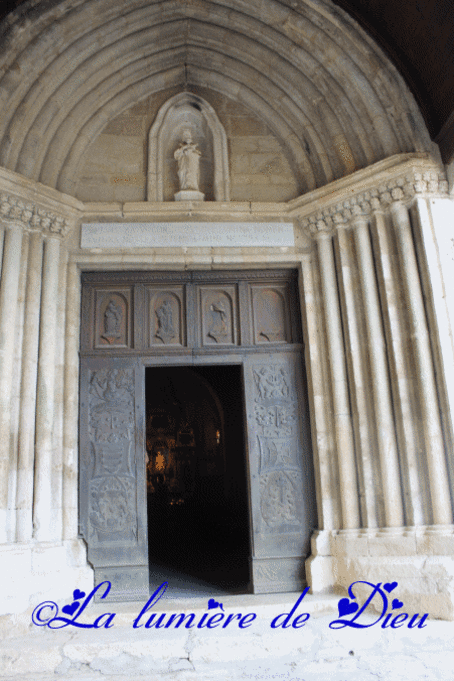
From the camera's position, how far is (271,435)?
4.94 meters

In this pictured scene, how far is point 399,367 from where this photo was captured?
4.49 meters

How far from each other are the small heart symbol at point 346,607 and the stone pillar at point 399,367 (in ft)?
2.56

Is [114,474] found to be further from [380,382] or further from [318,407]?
[380,382]

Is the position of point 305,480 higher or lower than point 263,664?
higher

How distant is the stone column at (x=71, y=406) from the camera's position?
4.51 m

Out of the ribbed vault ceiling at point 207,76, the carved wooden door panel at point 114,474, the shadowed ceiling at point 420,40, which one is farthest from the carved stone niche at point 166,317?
the shadowed ceiling at point 420,40

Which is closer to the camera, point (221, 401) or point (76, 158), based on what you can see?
point (76, 158)

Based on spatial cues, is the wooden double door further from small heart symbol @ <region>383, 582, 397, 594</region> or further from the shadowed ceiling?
the shadowed ceiling

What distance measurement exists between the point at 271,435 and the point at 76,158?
330 centimetres

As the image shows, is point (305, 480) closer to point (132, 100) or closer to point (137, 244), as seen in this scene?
point (137, 244)

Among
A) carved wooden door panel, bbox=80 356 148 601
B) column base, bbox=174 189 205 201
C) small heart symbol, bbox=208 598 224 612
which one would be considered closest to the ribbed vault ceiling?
column base, bbox=174 189 205 201

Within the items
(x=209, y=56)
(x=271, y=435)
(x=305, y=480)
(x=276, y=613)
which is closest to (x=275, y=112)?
(x=209, y=56)

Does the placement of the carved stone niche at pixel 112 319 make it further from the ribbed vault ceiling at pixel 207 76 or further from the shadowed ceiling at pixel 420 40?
the shadowed ceiling at pixel 420 40

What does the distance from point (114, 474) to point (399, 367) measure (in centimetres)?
267
